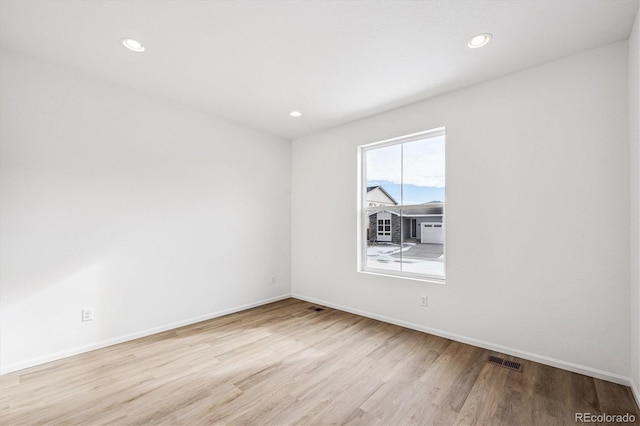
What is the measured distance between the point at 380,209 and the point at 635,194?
240 cm

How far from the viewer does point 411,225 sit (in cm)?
Result: 366

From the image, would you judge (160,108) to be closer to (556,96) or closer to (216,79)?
(216,79)

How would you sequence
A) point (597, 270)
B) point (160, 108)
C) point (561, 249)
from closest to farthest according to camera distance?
point (597, 270) → point (561, 249) → point (160, 108)

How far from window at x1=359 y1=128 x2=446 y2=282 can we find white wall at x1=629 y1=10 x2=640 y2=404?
58.4 inches

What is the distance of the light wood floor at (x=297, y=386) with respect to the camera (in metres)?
1.93

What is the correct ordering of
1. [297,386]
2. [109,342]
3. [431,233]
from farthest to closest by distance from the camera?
[431,233]
[109,342]
[297,386]

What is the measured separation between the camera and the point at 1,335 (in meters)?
2.42

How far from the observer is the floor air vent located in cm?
251

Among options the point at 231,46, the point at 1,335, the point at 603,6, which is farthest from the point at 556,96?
the point at 1,335

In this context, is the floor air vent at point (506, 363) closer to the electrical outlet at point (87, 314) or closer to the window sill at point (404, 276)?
the window sill at point (404, 276)

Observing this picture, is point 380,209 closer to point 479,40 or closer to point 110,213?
point 479,40

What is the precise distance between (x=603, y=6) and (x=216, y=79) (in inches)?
123

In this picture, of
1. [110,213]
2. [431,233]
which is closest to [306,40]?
[431,233]

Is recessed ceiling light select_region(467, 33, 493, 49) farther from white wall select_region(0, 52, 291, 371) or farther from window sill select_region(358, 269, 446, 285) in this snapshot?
white wall select_region(0, 52, 291, 371)
